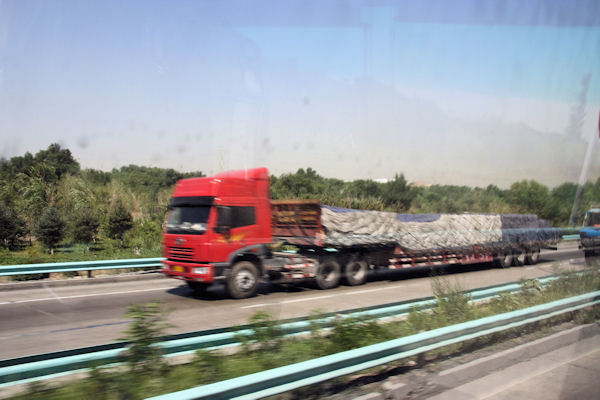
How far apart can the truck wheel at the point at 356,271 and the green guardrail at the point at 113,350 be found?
6.55 m

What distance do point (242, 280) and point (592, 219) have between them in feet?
36.1

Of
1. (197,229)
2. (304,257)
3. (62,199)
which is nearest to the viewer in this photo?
(197,229)

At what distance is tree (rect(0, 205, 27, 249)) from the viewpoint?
479 inches

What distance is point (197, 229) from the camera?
10.3 meters

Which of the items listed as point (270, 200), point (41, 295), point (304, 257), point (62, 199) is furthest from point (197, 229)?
point (62, 199)

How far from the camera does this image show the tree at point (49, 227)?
13016 mm

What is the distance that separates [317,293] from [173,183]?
4356 millimetres

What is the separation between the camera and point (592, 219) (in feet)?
47.4

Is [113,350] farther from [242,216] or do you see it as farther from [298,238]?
[298,238]

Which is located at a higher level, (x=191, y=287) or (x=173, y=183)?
(x=173, y=183)

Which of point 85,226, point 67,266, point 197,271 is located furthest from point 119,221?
point 197,271

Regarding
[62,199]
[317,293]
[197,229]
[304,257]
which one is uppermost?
[62,199]

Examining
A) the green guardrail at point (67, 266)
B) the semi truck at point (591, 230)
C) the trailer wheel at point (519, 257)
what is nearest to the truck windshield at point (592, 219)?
the semi truck at point (591, 230)

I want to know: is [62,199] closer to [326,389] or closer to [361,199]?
[361,199]
